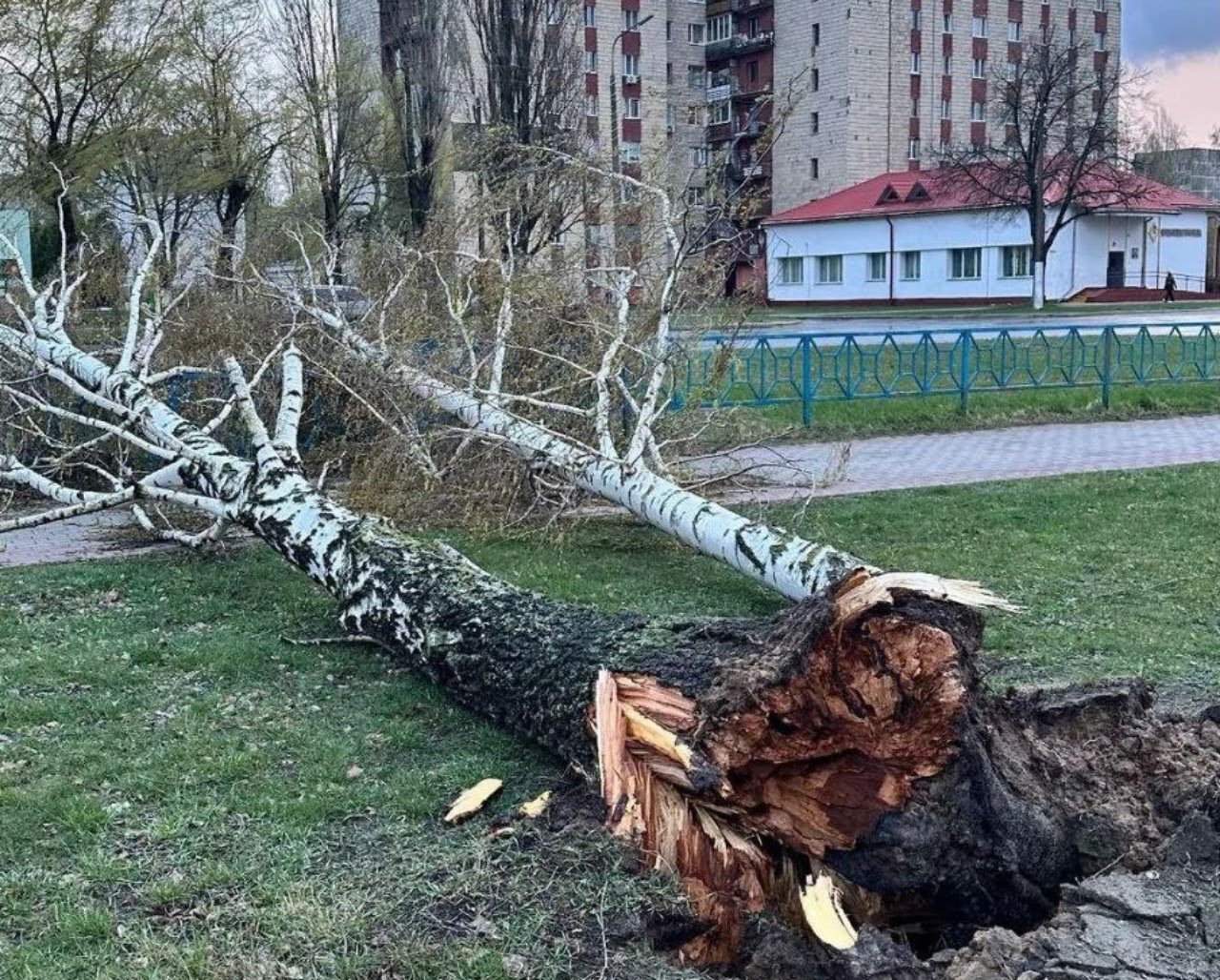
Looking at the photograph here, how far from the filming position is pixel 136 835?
3514 millimetres

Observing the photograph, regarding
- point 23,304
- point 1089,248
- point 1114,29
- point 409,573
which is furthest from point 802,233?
point 409,573

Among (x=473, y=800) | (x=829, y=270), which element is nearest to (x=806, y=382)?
(x=473, y=800)

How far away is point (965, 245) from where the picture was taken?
43.9 metres

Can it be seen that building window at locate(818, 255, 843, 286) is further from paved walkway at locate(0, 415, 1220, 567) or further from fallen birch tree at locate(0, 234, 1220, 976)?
fallen birch tree at locate(0, 234, 1220, 976)

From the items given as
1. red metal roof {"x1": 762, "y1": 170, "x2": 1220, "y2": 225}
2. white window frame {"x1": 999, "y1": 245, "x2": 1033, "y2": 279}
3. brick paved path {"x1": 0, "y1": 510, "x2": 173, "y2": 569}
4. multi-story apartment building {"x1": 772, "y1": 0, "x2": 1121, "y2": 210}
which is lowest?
brick paved path {"x1": 0, "y1": 510, "x2": 173, "y2": 569}

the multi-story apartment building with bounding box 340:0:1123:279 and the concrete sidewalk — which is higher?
the multi-story apartment building with bounding box 340:0:1123:279

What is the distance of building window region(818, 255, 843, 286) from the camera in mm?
46906

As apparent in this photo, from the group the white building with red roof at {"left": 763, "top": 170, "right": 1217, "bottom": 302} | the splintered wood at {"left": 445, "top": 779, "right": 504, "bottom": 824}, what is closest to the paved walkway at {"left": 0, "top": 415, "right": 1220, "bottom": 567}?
the splintered wood at {"left": 445, "top": 779, "right": 504, "bottom": 824}

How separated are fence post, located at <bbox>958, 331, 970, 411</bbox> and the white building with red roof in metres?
28.2

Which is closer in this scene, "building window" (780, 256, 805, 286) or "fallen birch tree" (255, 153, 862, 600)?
"fallen birch tree" (255, 153, 862, 600)

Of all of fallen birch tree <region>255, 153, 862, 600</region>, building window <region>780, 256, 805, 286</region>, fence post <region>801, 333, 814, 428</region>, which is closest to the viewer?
fallen birch tree <region>255, 153, 862, 600</region>

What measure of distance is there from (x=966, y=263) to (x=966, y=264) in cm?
3

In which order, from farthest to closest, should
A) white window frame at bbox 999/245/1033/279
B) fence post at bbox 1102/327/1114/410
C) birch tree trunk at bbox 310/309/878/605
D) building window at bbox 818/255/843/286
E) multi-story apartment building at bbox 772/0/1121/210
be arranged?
multi-story apartment building at bbox 772/0/1121/210
building window at bbox 818/255/843/286
white window frame at bbox 999/245/1033/279
fence post at bbox 1102/327/1114/410
birch tree trunk at bbox 310/309/878/605

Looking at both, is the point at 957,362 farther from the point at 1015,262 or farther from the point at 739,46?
the point at 739,46
